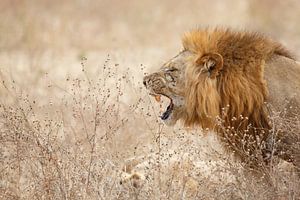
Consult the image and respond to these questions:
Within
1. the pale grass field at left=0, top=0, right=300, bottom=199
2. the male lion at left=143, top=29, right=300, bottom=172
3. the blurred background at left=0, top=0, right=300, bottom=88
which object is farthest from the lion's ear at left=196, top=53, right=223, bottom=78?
the blurred background at left=0, top=0, right=300, bottom=88

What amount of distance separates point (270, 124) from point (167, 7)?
8.76 metres

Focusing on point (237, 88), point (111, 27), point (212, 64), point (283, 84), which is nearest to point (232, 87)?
point (237, 88)

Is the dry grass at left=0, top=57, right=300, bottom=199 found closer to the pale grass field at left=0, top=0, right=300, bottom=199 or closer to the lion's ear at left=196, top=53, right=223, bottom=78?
the pale grass field at left=0, top=0, right=300, bottom=199

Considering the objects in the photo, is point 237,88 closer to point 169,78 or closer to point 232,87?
point 232,87

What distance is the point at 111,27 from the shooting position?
1312 centimetres

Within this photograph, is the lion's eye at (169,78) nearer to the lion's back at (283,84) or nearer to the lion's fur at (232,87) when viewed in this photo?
the lion's fur at (232,87)

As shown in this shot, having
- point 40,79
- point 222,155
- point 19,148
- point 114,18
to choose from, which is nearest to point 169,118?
point 222,155

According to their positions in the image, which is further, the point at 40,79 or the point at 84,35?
the point at 84,35

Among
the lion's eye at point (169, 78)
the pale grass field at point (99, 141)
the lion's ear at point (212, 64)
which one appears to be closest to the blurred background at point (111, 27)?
the pale grass field at point (99, 141)

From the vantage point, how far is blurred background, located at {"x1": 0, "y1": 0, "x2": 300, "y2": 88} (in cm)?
1036

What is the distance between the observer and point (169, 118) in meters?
5.55

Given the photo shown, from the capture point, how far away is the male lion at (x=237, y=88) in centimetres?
520

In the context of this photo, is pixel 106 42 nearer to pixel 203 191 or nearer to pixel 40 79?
pixel 40 79

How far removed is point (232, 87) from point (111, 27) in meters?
7.94
